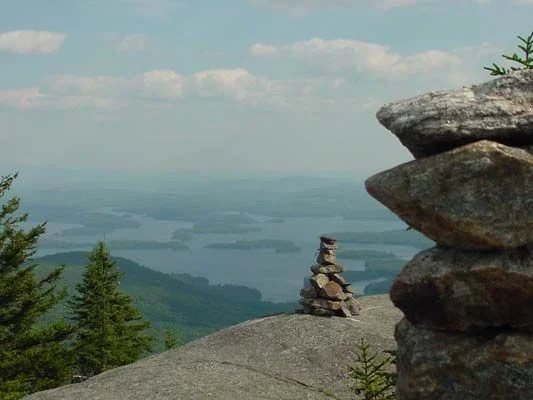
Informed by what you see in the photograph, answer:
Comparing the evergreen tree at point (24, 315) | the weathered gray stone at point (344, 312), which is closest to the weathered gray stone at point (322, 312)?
the weathered gray stone at point (344, 312)

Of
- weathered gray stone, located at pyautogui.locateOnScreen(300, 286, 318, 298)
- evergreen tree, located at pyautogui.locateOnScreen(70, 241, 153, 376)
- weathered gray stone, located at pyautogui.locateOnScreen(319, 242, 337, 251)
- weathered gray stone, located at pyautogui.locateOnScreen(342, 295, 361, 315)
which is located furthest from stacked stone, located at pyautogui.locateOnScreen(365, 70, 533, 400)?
evergreen tree, located at pyautogui.locateOnScreen(70, 241, 153, 376)

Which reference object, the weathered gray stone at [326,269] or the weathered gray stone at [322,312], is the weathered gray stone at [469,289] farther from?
the weathered gray stone at [326,269]

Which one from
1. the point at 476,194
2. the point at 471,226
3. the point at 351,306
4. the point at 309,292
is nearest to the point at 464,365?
the point at 471,226

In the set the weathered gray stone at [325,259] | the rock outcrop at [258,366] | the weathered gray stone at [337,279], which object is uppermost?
the weathered gray stone at [325,259]

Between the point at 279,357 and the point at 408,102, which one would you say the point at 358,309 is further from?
the point at 408,102

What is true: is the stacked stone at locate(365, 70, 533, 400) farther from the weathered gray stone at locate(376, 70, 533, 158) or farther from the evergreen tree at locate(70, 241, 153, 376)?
the evergreen tree at locate(70, 241, 153, 376)

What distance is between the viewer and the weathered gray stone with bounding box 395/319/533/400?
40.4 ft

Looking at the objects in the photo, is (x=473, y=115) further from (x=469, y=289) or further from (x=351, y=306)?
(x=351, y=306)

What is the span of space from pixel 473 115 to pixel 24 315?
2984 cm

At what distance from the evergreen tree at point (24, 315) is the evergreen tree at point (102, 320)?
4.27m

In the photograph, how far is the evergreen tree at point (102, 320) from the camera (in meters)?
44.2

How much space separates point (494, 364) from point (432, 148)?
14.2ft

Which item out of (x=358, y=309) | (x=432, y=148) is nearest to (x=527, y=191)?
(x=432, y=148)

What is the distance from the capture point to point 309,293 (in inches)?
1021
